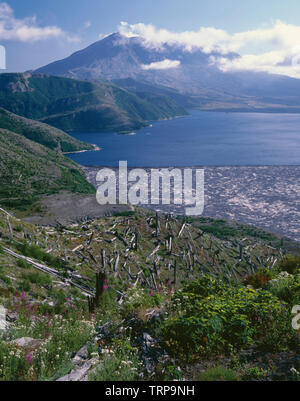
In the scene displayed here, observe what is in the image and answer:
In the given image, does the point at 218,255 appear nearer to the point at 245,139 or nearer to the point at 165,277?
the point at 165,277

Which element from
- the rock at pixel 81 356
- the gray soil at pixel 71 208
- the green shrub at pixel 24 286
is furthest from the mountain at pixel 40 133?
the rock at pixel 81 356

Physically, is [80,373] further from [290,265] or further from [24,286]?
[290,265]

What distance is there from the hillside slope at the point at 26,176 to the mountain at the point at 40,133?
34.9 metres

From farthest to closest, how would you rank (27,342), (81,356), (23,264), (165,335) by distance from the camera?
(23,264) → (27,342) → (165,335) → (81,356)

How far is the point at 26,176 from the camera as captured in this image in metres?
68.4

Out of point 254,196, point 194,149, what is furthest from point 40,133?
point 254,196

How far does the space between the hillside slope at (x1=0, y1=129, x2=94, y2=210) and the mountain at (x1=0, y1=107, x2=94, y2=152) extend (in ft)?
114

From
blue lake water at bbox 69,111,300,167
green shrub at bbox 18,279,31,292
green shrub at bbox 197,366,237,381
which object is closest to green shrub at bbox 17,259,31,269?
green shrub at bbox 18,279,31,292

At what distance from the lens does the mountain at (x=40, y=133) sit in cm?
13150

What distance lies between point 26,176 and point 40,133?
2899 inches

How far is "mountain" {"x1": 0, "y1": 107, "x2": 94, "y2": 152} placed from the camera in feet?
431
